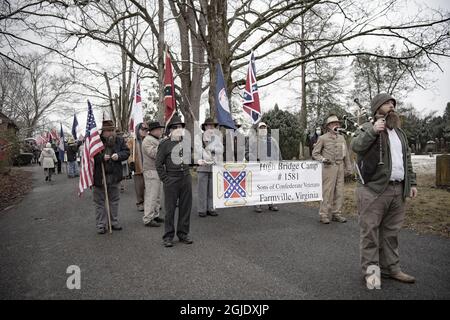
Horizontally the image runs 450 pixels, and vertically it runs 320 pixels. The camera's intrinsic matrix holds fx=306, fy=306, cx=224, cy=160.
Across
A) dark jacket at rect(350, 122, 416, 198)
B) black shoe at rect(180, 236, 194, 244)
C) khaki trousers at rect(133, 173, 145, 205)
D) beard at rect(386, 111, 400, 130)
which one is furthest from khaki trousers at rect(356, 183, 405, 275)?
khaki trousers at rect(133, 173, 145, 205)

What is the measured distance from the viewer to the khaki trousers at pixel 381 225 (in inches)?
143

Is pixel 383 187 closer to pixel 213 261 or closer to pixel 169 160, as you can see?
pixel 213 261

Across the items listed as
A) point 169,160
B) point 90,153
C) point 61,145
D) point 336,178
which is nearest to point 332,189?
point 336,178

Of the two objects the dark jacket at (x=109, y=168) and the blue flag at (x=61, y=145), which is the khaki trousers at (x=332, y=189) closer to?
the dark jacket at (x=109, y=168)

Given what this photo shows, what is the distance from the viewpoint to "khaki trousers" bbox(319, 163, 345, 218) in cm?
657

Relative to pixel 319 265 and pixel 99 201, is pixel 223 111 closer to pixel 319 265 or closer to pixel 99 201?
pixel 99 201

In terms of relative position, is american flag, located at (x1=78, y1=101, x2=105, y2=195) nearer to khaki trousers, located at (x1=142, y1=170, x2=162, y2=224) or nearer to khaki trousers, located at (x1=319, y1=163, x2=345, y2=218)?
khaki trousers, located at (x1=142, y1=170, x2=162, y2=224)

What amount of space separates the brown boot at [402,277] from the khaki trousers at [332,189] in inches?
111

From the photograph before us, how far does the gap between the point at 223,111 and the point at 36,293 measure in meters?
5.28

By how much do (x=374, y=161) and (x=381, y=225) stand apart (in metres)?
0.83

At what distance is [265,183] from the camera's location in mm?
6895
